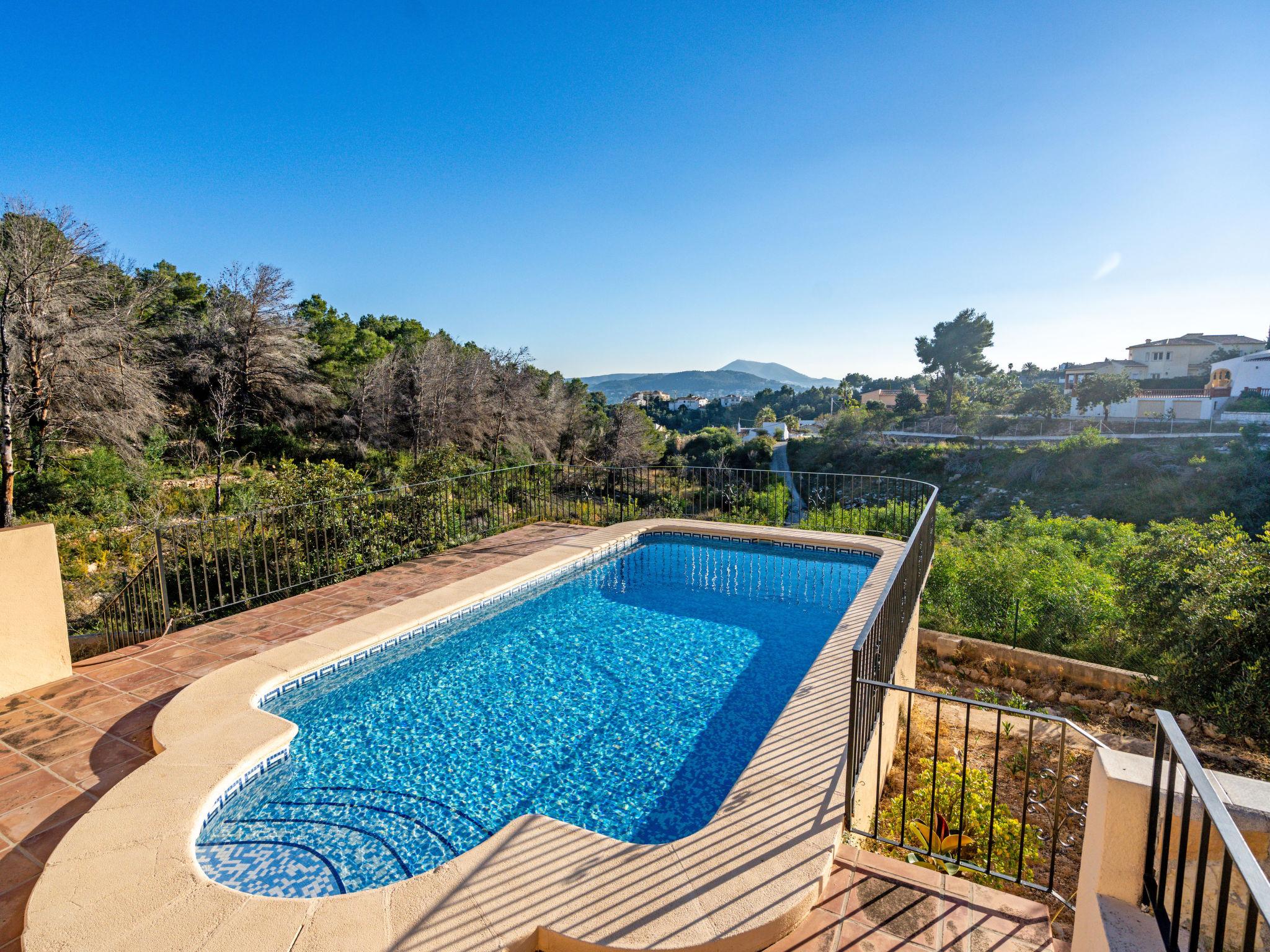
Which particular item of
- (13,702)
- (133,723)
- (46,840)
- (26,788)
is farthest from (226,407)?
(46,840)

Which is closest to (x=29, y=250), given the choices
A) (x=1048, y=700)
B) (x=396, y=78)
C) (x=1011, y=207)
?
(x=396, y=78)

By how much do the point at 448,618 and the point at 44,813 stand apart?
3.11 m

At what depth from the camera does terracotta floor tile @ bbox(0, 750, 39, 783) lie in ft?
10.4

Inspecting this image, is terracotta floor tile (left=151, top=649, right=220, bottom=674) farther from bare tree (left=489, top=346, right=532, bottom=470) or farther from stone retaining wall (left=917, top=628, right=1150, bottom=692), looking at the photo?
bare tree (left=489, top=346, right=532, bottom=470)

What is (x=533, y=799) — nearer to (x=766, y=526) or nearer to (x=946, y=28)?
(x=766, y=526)

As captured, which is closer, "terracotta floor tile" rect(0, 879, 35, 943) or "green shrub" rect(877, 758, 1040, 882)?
"terracotta floor tile" rect(0, 879, 35, 943)

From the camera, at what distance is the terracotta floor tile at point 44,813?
9.05 feet

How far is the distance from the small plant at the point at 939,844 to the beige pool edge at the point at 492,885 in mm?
493

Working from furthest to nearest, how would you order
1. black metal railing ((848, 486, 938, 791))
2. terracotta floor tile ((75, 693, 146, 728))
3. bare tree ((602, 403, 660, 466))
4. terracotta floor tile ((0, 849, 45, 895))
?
bare tree ((602, 403, 660, 466)) < terracotta floor tile ((75, 693, 146, 728)) < black metal railing ((848, 486, 938, 791)) < terracotta floor tile ((0, 849, 45, 895))

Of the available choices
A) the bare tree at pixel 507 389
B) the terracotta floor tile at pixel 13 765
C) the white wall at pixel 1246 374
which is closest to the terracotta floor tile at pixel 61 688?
the terracotta floor tile at pixel 13 765

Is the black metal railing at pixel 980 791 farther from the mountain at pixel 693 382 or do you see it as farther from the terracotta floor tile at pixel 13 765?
the mountain at pixel 693 382

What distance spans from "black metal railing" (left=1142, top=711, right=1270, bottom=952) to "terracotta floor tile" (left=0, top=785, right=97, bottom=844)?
4228 mm

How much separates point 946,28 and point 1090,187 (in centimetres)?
548

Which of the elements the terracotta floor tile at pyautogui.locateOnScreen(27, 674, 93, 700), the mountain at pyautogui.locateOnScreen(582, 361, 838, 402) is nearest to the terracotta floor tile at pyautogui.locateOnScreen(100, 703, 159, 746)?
the terracotta floor tile at pyautogui.locateOnScreen(27, 674, 93, 700)
